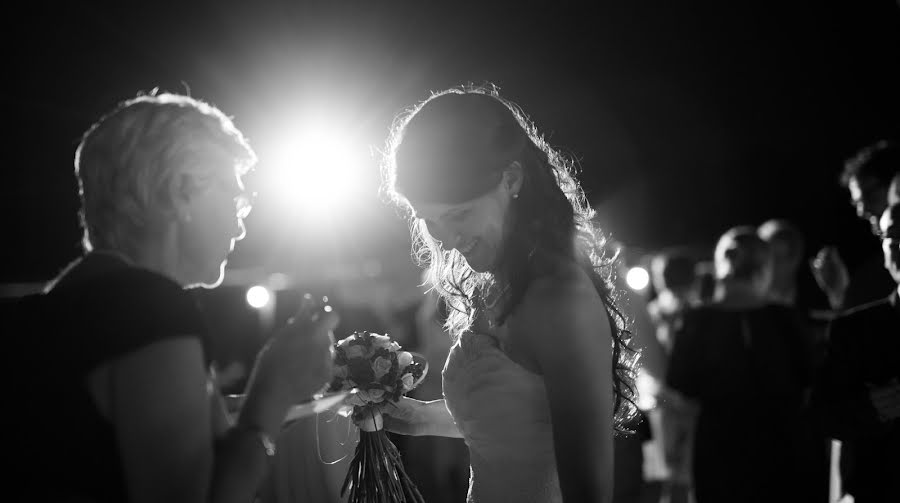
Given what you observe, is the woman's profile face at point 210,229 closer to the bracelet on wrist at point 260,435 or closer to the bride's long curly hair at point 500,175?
the bracelet on wrist at point 260,435

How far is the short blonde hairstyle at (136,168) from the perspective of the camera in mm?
1592

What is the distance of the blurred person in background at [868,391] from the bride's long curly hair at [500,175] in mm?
1055

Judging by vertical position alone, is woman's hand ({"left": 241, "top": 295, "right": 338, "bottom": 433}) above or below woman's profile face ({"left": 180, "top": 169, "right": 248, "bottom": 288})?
below

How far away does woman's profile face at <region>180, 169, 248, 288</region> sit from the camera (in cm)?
167

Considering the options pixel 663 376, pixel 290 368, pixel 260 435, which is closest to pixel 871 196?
pixel 663 376

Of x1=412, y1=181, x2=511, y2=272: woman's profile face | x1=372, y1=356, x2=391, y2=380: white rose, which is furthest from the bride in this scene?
x1=372, y1=356, x2=391, y2=380: white rose

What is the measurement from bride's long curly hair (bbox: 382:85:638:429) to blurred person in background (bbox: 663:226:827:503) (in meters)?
2.68

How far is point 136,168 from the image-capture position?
1.59m

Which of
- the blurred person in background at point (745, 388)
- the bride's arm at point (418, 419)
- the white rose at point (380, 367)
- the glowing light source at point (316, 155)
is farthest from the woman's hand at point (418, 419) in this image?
the glowing light source at point (316, 155)

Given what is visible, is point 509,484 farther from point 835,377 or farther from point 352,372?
point 835,377

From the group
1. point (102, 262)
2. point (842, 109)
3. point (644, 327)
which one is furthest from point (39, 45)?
point (842, 109)

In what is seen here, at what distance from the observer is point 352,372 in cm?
260

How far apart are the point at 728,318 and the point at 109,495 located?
4226 millimetres

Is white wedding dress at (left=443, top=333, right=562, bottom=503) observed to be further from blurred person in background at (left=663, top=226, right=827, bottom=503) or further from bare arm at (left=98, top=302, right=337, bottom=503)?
blurred person in background at (left=663, top=226, right=827, bottom=503)
